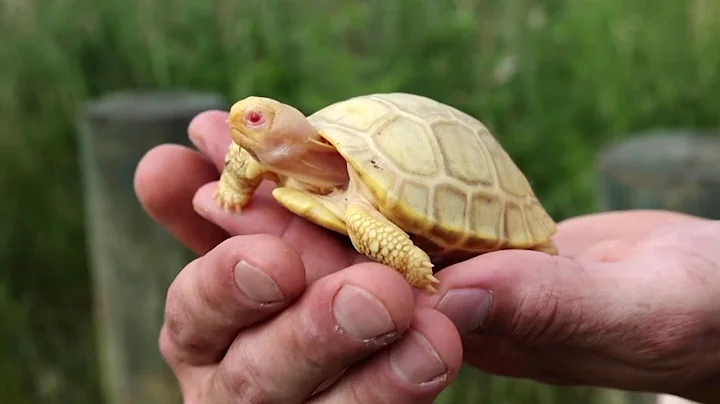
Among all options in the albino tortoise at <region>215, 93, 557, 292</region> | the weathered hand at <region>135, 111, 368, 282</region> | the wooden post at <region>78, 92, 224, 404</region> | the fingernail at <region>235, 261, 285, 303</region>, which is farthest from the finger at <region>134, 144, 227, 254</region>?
the wooden post at <region>78, 92, 224, 404</region>

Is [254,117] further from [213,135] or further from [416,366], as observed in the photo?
[416,366]

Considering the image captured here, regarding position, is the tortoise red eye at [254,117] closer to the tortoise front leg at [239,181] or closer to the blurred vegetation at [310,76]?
the tortoise front leg at [239,181]

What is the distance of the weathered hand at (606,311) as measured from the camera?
26.9 inches

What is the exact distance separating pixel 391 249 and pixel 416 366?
14cm

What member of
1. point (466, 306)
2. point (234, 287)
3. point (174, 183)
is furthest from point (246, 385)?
point (174, 183)

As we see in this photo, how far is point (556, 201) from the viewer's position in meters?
1.68

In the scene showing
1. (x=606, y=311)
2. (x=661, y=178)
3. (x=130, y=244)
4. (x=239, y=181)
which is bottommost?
(x=130, y=244)

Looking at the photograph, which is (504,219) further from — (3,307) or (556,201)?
(3,307)

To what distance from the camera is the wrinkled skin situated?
0.61 m

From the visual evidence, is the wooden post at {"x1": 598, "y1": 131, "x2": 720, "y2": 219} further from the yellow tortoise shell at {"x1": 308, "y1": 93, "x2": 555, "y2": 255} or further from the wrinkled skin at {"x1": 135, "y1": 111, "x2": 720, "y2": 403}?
the yellow tortoise shell at {"x1": 308, "y1": 93, "x2": 555, "y2": 255}

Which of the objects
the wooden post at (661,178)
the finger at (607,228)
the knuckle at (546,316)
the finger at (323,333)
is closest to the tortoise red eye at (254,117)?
the finger at (323,333)

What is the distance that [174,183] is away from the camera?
917mm

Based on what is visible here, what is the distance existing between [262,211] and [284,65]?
981 millimetres

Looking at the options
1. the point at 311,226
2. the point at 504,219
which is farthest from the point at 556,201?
the point at 311,226
